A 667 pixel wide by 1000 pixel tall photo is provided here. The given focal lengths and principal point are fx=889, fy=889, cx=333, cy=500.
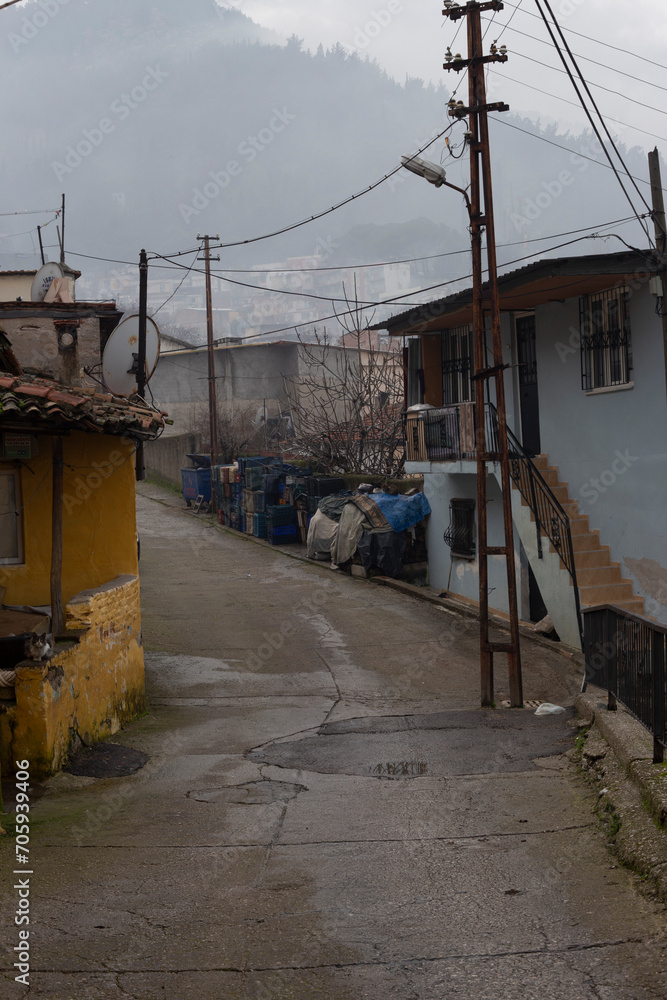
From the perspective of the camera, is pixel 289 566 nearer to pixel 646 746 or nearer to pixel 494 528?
pixel 494 528

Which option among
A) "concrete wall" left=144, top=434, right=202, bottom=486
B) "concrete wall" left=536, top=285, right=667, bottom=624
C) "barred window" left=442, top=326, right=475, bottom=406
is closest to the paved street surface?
"concrete wall" left=536, top=285, right=667, bottom=624

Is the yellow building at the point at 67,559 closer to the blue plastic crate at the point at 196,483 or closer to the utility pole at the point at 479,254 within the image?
the utility pole at the point at 479,254

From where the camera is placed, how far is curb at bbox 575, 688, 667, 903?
460cm

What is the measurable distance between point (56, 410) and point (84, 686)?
8.33 feet

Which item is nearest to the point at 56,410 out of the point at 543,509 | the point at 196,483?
the point at 543,509

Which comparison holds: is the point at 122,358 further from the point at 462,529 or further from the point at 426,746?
the point at 462,529

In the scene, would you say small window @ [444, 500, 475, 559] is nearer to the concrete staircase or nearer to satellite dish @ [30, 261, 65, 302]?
the concrete staircase

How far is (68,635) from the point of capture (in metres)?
7.91

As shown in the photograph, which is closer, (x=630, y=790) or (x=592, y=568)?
(x=630, y=790)

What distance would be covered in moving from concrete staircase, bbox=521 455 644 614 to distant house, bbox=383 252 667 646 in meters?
0.02

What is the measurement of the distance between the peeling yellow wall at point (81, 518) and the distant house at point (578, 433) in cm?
535

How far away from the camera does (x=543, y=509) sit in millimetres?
14500

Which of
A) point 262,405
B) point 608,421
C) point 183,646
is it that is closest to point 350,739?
A: point 183,646

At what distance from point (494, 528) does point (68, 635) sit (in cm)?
1105
